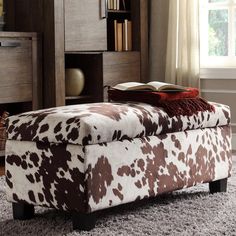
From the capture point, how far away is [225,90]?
16.3ft

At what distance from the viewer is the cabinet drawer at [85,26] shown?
459cm

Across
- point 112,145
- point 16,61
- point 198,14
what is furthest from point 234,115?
point 112,145

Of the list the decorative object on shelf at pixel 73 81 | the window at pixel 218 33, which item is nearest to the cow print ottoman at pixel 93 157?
the decorative object on shelf at pixel 73 81

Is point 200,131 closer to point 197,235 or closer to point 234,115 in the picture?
point 197,235

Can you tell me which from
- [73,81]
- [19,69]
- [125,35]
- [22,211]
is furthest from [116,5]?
[22,211]

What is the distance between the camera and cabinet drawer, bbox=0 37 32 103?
13.9ft

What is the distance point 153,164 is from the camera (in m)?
2.73

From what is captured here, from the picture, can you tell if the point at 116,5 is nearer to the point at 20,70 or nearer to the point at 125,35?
the point at 125,35

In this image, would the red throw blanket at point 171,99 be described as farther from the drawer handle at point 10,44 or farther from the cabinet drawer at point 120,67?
the cabinet drawer at point 120,67

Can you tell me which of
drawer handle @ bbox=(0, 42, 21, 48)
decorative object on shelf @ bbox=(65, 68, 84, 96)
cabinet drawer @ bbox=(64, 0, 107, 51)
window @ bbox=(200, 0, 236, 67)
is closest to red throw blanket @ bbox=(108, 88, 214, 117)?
drawer handle @ bbox=(0, 42, 21, 48)

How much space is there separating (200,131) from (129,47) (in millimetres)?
2251

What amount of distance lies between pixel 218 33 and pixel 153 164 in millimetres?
2595

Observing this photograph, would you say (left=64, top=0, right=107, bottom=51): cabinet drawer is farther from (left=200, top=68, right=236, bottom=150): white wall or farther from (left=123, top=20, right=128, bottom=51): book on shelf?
(left=200, top=68, right=236, bottom=150): white wall

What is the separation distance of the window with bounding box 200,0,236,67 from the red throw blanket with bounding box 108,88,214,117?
198 cm
